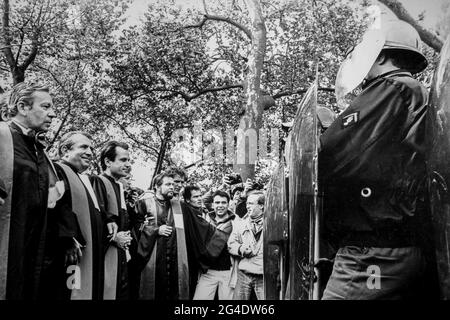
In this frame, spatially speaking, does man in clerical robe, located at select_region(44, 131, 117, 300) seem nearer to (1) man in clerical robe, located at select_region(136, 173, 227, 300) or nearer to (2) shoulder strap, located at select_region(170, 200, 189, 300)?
(1) man in clerical robe, located at select_region(136, 173, 227, 300)

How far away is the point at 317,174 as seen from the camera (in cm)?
262

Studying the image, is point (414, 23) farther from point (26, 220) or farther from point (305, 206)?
point (26, 220)

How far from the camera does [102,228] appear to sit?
14.9 feet

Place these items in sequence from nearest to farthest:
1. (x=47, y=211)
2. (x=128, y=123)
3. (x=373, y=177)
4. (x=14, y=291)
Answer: (x=373, y=177) < (x=14, y=291) < (x=47, y=211) < (x=128, y=123)

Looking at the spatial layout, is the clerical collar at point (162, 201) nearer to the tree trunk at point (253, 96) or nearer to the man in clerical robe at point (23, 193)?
the man in clerical robe at point (23, 193)

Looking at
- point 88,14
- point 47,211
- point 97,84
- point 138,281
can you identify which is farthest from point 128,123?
point 47,211

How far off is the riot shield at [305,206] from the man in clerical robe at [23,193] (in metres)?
1.50

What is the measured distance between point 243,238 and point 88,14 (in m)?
10.2

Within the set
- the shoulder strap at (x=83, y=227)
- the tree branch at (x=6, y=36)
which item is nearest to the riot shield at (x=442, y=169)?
the shoulder strap at (x=83, y=227)

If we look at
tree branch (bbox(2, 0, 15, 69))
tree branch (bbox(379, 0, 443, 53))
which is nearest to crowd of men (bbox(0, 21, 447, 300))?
tree branch (bbox(379, 0, 443, 53))

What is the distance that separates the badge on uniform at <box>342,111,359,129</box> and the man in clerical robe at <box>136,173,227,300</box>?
3394 mm

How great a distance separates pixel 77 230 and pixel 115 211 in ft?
2.46

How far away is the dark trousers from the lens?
2377 mm

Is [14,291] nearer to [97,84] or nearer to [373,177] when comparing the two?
[373,177]
